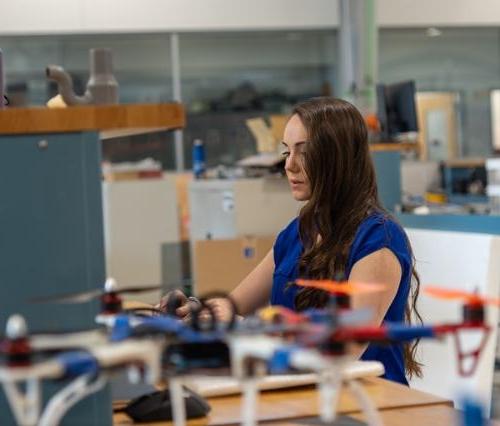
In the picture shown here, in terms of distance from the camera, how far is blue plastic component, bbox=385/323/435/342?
78cm

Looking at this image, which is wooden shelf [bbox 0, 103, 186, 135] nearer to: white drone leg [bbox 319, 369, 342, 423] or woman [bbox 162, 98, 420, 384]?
white drone leg [bbox 319, 369, 342, 423]

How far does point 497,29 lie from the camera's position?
9.30m

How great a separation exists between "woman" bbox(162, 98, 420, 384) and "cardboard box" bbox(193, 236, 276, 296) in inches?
97.1

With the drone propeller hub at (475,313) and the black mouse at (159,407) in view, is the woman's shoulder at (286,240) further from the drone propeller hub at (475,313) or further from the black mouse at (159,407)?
the drone propeller hub at (475,313)

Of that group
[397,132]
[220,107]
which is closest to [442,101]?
[220,107]

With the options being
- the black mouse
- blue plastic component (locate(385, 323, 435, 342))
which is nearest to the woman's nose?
the black mouse

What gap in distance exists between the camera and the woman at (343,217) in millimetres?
1945

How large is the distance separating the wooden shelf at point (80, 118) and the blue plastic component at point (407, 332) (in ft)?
1.61

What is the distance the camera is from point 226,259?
4.62 meters

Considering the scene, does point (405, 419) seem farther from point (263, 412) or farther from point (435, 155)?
point (435, 155)

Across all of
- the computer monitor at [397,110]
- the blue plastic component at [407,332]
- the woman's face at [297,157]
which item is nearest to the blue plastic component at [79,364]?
the blue plastic component at [407,332]

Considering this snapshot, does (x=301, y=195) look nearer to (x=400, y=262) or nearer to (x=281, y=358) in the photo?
(x=400, y=262)

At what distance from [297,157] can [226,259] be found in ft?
8.55

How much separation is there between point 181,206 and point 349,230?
15.6ft
